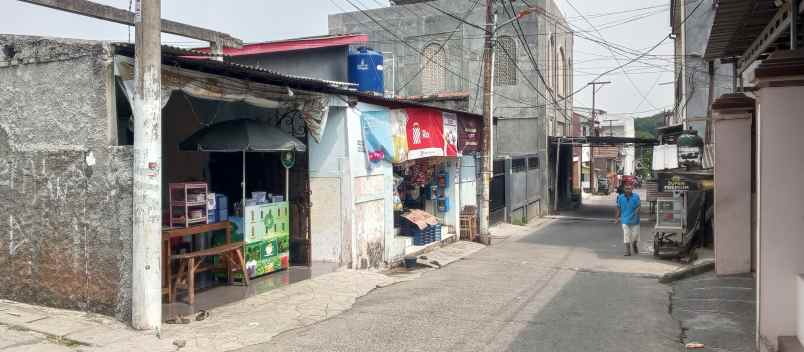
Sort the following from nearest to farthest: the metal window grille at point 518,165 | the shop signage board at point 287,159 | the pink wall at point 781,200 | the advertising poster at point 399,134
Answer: the pink wall at point 781,200 < the shop signage board at point 287,159 < the advertising poster at point 399,134 < the metal window grille at point 518,165

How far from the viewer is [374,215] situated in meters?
12.8

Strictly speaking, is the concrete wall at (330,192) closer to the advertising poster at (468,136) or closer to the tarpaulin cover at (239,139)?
the tarpaulin cover at (239,139)

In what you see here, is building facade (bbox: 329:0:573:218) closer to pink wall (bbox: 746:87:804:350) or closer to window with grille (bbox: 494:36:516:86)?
window with grille (bbox: 494:36:516:86)

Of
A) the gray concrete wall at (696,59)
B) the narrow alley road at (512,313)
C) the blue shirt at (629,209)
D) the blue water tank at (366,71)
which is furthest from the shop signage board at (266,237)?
the gray concrete wall at (696,59)

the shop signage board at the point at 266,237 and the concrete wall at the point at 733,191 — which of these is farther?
the shop signage board at the point at 266,237

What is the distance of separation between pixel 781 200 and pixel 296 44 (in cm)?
1377

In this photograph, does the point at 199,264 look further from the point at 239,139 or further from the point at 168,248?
the point at 239,139

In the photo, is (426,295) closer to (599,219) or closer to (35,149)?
(35,149)

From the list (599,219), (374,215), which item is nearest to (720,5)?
(374,215)

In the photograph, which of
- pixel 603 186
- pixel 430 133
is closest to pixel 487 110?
pixel 430 133

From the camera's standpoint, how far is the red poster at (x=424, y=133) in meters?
14.5

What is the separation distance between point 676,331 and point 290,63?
499 inches

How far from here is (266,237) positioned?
1095 cm

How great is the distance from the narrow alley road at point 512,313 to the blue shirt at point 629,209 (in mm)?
1144
